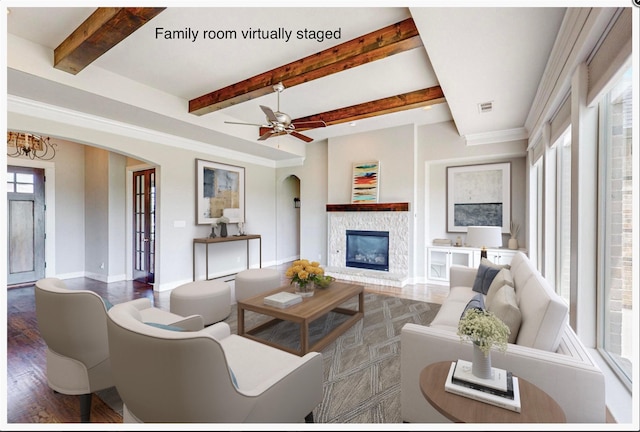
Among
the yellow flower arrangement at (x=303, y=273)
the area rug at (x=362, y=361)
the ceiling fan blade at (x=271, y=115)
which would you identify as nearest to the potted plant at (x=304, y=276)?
the yellow flower arrangement at (x=303, y=273)

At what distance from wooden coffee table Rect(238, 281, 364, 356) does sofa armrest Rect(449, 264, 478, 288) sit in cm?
115

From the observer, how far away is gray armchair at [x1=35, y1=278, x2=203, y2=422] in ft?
5.25

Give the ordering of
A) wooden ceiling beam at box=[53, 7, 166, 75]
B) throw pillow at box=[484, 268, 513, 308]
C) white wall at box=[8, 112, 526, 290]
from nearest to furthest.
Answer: wooden ceiling beam at box=[53, 7, 166, 75]
throw pillow at box=[484, 268, 513, 308]
white wall at box=[8, 112, 526, 290]

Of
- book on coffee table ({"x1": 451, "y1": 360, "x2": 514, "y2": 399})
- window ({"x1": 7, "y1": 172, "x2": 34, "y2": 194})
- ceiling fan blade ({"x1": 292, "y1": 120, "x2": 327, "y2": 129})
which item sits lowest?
book on coffee table ({"x1": 451, "y1": 360, "x2": 514, "y2": 399})

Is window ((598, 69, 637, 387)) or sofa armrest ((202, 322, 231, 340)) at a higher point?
window ((598, 69, 637, 387))

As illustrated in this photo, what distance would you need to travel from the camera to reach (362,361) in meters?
2.43

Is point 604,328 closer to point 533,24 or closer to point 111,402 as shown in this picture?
point 533,24

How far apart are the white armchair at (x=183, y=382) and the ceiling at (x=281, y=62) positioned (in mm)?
2311

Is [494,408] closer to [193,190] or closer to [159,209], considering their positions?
[159,209]

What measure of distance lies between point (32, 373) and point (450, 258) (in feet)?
17.4

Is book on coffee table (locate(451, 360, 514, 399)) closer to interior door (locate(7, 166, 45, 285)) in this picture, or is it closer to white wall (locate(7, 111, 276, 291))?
white wall (locate(7, 111, 276, 291))

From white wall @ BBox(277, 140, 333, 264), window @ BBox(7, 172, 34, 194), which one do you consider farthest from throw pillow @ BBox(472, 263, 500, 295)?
window @ BBox(7, 172, 34, 194)

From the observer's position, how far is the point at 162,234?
Answer: 474cm
